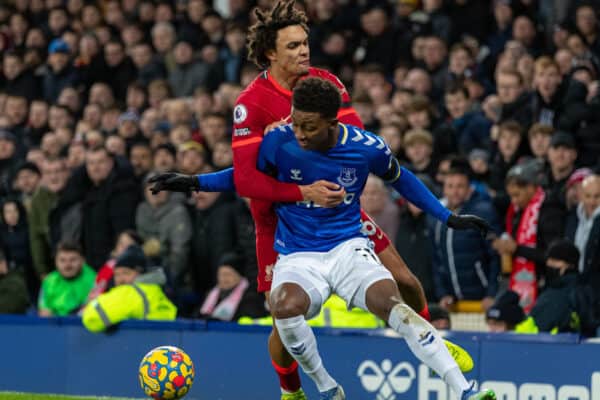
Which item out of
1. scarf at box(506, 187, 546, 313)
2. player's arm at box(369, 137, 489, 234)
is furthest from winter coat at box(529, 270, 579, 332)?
player's arm at box(369, 137, 489, 234)

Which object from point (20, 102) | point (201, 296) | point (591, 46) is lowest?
point (201, 296)

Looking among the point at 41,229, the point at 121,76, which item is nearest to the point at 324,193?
the point at 41,229

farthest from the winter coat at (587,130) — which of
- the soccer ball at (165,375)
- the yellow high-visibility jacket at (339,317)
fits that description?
the soccer ball at (165,375)

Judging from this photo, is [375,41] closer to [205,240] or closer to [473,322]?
[205,240]

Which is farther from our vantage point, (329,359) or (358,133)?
(329,359)

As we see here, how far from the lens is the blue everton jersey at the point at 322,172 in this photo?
8023 mm

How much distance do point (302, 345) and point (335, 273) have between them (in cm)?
47

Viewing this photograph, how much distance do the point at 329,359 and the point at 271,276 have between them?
7.63ft

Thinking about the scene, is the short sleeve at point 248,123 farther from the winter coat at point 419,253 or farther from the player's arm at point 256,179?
the winter coat at point 419,253

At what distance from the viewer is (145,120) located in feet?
54.1

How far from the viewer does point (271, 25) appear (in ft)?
28.3

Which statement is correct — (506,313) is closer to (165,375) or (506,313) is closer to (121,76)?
(165,375)

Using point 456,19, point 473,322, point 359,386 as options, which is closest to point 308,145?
point 359,386

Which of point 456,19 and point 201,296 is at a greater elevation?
point 456,19
